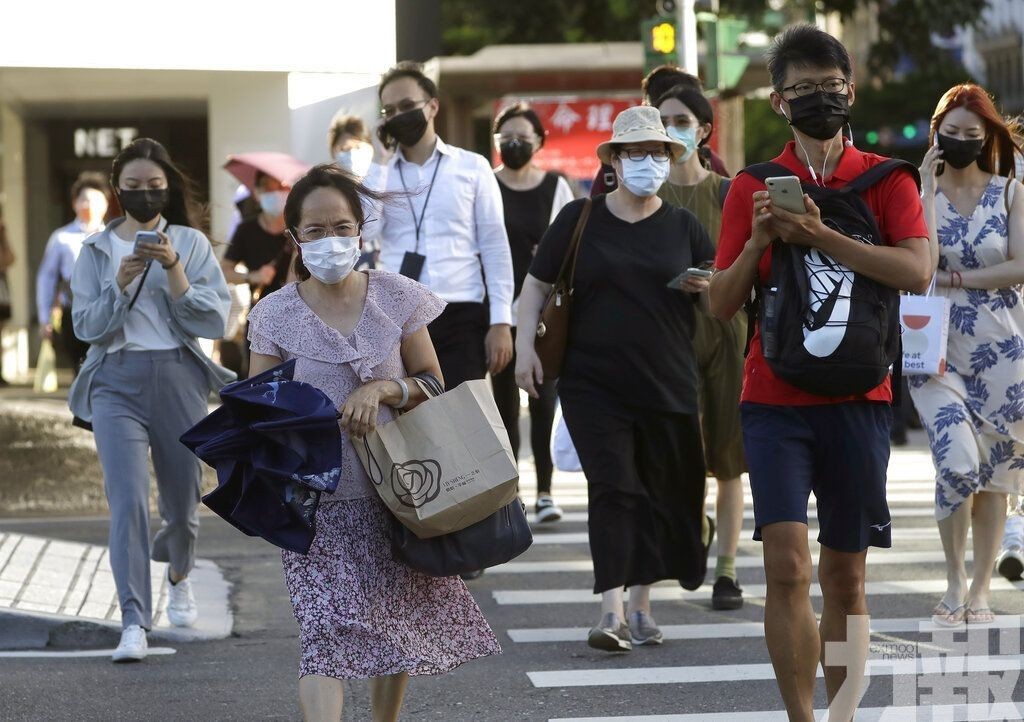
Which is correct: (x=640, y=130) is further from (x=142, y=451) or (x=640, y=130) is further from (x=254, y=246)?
(x=254, y=246)

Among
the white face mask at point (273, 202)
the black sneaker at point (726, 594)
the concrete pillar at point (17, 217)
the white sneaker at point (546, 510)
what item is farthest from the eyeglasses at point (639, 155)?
the concrete pillar at point (17, 217)

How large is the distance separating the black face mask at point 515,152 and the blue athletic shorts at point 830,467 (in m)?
5.04

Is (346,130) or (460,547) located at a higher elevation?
(346,130)

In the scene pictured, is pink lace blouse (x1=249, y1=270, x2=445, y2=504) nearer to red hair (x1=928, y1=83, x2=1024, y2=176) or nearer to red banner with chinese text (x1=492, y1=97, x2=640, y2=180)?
red hair (x1=928, y1=83, x2=1024, y2=176)

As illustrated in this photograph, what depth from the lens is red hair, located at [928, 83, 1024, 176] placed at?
23.2ft

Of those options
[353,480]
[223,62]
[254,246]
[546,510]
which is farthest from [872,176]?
[223,62]

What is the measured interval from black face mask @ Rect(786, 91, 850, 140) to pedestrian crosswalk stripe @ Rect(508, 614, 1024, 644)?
112 inches

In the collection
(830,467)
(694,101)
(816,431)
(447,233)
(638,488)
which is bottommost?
(638,488)

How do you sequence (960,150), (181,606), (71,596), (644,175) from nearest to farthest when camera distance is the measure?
(644,175), (960,150), (181,606), (71,596)

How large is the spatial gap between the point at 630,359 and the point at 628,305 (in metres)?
0.22

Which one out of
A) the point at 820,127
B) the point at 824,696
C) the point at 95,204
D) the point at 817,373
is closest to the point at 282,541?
the point at 817,373

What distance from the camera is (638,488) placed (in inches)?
263

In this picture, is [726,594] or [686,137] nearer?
[686,137]

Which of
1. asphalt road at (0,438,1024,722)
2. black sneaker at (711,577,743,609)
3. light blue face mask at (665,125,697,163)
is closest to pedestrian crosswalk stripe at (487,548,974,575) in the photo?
asphalt road at (0,438,1024,722)
